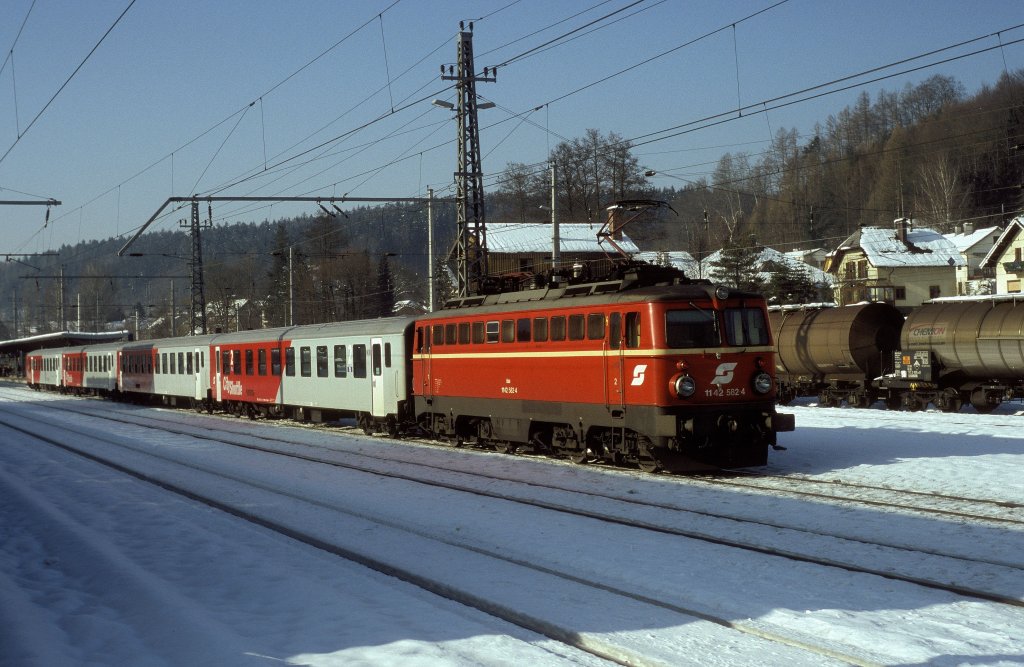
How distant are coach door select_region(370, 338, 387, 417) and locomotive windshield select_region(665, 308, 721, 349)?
10.3 metres

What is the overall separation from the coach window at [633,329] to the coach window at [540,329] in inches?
91.8

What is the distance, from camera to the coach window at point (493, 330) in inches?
772

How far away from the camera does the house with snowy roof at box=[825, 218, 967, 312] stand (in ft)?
235

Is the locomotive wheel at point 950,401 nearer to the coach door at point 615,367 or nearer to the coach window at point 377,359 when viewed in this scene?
the coach window at point 377,359

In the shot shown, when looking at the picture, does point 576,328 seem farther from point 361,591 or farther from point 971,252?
point 971,252

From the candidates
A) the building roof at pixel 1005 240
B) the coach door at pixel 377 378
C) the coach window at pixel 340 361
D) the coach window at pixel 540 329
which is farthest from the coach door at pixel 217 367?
the building roof at pixel 1005 240

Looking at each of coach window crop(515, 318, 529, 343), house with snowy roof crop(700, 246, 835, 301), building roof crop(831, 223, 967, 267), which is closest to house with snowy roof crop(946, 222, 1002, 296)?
building roof crop(831, 223, 967, 267)

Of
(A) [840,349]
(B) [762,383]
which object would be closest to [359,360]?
(B) [762,383]

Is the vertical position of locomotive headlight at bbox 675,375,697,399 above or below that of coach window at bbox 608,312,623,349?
below

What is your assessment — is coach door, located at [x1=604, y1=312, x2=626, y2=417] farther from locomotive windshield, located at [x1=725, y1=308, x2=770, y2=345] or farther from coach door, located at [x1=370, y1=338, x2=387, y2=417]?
coach door, located at [x1=370, y1=338, x2=387, y2=417]

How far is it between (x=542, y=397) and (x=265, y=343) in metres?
15.7

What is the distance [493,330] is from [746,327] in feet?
17.7

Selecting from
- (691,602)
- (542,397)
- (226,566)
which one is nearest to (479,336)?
(542,397)

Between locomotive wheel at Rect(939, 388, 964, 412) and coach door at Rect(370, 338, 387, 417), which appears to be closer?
coach door at Rect(370, 338, 387, 417)
